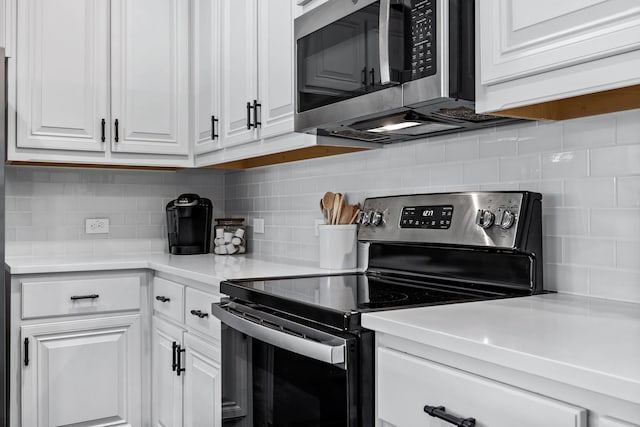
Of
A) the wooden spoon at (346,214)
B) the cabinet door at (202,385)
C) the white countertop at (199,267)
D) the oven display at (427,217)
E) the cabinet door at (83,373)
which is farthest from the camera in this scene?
the cabinet door at (83,373)

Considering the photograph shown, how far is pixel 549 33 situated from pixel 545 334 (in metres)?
0.58

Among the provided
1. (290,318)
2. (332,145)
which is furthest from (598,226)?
(332,145)

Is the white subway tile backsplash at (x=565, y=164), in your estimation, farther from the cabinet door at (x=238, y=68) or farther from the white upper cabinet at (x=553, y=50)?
the cabinet door at (x=238, y=68)

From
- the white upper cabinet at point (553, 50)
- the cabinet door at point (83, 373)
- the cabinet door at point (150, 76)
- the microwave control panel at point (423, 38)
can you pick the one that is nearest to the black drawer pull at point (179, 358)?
the cabinet door at point (83, 373)

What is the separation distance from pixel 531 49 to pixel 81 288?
79.9 inches

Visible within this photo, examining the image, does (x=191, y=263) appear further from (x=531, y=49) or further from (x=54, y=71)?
(x=531, y=49)

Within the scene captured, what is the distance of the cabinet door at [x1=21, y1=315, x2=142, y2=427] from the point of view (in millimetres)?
2416

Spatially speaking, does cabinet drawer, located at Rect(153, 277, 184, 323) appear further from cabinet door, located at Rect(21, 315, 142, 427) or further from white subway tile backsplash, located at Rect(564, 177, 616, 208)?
white subway tile backsplash, located at Rect(564, 177, 616, 208)

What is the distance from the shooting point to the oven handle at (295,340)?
121 cm

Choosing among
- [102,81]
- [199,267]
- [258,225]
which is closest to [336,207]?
[199,267]

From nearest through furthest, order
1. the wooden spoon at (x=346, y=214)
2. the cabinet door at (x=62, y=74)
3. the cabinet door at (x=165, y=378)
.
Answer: the wooden spoon at (x=346, y=214) < the cabinet door at (x=165, y=378) < the cabinet door at (x=62, y=74)

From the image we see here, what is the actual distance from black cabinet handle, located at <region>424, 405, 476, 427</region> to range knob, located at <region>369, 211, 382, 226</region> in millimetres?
993

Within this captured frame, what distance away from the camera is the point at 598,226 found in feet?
4.66

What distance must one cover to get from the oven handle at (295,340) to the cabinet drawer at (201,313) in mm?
244
